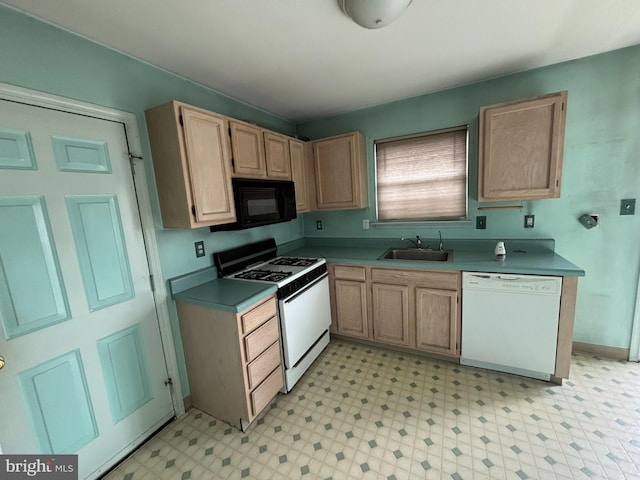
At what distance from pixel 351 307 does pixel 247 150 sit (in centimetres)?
175

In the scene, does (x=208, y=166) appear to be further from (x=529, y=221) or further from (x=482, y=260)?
(x=529, y=221)

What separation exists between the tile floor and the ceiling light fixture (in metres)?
2.38

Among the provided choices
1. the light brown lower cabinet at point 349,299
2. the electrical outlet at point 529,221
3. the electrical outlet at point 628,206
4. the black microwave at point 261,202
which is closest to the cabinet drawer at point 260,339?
the black microwave at point 261,202

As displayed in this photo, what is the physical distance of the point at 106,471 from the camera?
1515mm

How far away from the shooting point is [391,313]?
7.95 feet

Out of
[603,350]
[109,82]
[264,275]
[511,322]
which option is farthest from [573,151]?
[109,82]

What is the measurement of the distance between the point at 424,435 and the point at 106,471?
1921mm

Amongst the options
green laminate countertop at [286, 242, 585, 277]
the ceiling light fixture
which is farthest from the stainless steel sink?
the ceiling light fixture

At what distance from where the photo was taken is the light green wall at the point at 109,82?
1.20 metres

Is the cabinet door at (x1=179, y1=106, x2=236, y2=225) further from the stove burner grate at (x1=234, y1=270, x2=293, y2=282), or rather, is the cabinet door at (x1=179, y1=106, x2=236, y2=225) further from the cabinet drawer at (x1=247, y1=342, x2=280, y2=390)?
the cabinet drawer at (x1=247, y1=342, x2=280, y2=390)

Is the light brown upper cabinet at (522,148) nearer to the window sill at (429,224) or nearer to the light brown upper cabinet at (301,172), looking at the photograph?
the window sill at (429,224)

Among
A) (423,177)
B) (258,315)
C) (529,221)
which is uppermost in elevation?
(423,177)

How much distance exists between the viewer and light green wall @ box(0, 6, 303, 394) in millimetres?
1201

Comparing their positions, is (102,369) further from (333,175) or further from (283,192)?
(333,175)
